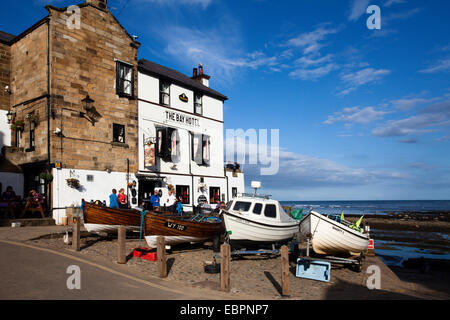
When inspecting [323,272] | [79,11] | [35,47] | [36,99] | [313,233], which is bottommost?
[323,272]

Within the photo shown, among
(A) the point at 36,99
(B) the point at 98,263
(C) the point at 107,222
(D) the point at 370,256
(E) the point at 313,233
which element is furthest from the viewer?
(A) the point at 36,99

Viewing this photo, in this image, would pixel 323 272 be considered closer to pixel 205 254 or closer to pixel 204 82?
pixel 205 254

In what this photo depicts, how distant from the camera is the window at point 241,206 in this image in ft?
46.7

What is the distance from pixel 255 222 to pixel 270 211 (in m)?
1.23

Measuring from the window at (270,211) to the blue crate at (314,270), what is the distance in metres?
3.21

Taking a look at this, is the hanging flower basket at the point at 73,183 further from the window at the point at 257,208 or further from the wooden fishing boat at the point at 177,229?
the window at the point at 257,208

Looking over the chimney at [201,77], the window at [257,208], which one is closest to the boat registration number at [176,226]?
the window at [257,208]

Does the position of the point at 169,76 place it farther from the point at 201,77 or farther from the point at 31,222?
the point at 31,222

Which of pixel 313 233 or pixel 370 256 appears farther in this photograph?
pixel 370 256

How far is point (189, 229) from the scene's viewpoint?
1345 centimetres

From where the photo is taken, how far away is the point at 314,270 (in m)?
11.0

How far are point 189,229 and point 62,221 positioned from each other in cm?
775
